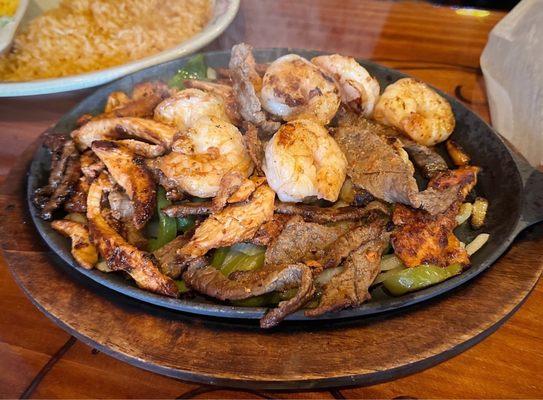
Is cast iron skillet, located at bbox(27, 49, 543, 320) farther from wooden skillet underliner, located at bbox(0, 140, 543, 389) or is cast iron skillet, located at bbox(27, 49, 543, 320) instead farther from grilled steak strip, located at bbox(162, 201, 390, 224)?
grilled steak strip, located at bbox(162, 201, 390, 224)

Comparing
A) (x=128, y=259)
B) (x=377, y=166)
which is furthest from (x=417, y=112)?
(x=128, y=259)

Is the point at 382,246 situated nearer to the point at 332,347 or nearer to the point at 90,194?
the point at 332,347

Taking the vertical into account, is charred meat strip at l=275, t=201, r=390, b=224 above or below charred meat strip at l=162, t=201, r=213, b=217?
above

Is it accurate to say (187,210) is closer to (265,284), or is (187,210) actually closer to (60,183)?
(265,284)

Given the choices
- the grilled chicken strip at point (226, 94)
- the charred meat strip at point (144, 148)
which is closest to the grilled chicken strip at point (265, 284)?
the charred meat strip at point (144, 148)

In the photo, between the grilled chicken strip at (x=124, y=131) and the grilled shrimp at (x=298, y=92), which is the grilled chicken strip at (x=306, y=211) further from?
the grilled shrimp at (x=298, y=92)

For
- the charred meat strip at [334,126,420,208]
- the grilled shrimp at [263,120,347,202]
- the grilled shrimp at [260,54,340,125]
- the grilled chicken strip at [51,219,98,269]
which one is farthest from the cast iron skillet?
the grilled shrimp at [260,54,340,125]
